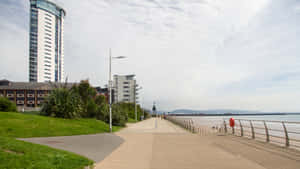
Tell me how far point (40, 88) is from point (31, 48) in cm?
3634

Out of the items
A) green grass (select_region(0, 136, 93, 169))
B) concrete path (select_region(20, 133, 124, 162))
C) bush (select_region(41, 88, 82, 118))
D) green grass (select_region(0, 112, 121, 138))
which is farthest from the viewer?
bush (select_region(41, 88, 82, 118))

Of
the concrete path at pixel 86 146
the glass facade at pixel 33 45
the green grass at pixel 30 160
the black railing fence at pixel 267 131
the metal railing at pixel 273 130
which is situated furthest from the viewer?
the glass facade at pixel 33 45

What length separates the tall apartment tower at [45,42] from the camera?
123m

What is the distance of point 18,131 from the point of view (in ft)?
50.6

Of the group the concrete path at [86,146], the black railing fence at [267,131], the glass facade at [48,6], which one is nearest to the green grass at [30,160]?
the concrete path at [86,146]

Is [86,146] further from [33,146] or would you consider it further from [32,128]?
[32,128]

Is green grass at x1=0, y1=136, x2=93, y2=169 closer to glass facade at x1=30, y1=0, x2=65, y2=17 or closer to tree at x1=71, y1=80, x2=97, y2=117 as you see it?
tree at x1=71, y1=80, x2=97, y2=117

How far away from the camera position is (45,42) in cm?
12762

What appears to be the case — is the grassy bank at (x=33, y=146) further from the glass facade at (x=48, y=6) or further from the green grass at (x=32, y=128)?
the glass facade at (x=48, y=6)

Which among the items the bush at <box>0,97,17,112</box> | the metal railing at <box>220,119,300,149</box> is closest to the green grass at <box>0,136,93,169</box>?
the metal railing at <box>220,119,300,149</box>

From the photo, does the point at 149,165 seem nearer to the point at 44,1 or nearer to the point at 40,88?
the point at 40,88

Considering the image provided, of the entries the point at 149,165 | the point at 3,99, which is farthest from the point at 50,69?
the point at 149,165

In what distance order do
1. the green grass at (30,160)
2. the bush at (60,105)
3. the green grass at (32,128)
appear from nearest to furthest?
the green grass at (30,160) < the green grass at (32,128) < the bush at (60,105)

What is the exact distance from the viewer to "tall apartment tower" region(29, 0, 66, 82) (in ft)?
403
